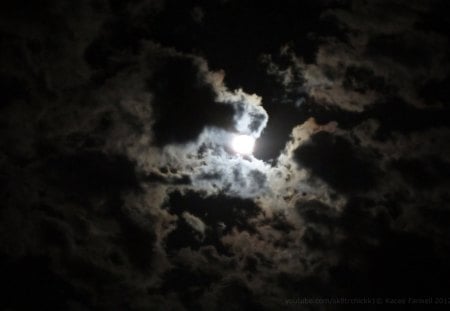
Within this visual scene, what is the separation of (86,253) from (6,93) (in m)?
1.57

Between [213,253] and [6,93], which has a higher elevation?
[6,93]

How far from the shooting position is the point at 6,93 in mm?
3172

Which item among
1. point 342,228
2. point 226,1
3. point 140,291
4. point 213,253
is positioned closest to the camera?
point 226,1

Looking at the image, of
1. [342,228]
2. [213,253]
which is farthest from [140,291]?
[342,228]

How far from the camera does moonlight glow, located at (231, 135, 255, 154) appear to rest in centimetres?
299

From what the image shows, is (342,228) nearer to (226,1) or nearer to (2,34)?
(226,1)

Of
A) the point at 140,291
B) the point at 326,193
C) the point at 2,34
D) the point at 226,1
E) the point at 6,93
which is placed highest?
the point at 226,1

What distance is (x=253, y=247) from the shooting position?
3332 mm

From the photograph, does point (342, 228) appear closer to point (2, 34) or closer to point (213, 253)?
point (213, 253)

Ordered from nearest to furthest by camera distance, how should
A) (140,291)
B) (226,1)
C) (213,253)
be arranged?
(226,1)
(213,253)
(140,291)

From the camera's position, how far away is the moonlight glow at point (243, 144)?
299 cm

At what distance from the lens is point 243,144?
2998mm

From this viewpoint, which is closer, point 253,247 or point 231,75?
point 231,75

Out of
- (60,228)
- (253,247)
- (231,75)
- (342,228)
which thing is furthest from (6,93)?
(342,228)
